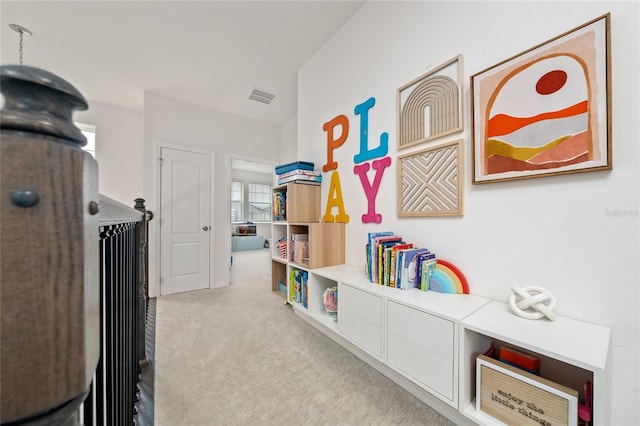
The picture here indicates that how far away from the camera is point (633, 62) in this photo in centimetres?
96

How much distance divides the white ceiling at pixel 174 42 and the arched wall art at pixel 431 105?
111cm

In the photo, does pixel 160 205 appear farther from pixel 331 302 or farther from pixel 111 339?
pixel 111 339

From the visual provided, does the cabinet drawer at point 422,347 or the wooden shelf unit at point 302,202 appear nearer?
the cabinet drawer at point 422,347

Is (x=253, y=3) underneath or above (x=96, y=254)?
above

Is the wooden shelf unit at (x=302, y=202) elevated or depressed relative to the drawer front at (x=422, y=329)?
elevated

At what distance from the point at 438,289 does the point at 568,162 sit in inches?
34.3

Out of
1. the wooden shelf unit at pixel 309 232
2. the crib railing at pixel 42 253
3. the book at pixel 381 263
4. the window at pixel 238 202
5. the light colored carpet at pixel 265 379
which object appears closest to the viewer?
the crib railing at pixel 42 253

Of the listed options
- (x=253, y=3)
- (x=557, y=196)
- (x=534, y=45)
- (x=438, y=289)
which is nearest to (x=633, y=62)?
(x=534, y=45)

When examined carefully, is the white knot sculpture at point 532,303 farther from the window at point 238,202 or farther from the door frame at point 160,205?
the window at point 238,202

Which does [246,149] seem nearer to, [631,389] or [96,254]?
[96,254]

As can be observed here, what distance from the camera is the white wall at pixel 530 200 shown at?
3.18 ft

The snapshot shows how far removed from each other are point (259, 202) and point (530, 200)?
840 cm

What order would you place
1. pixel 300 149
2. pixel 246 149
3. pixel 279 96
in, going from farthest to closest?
pixel 246 149
pixel 279 96
pixel 300 149

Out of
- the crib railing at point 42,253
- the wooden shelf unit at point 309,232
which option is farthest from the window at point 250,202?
the crib railing at point 42,253
